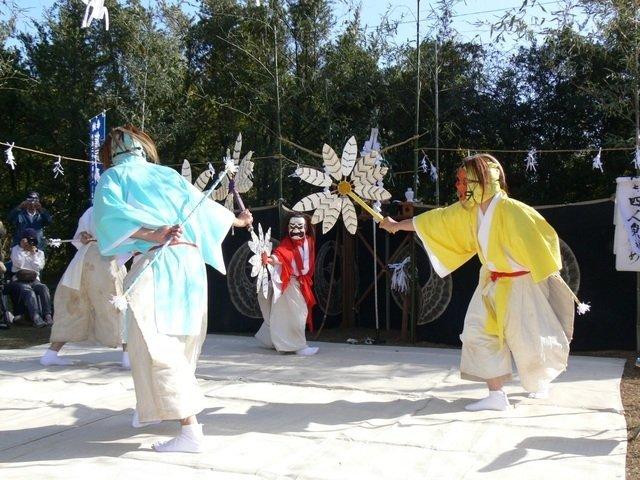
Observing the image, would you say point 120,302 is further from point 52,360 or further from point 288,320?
point 288,320

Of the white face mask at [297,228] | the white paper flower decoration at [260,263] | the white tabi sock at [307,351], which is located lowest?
the white tabi sock at [307,351]

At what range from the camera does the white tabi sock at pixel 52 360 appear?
18.5 feet

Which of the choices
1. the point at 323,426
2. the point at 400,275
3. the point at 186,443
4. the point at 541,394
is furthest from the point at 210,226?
the point at 400,275

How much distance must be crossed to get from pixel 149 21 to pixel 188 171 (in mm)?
7040

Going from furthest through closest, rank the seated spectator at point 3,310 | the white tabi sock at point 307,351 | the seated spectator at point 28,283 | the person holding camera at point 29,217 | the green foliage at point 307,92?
the green foliage at point 307,92 < the person holding camera at point 29,217 < the seated spectator at point 28,283 < the seated spectator at point 3,310 < the white tabi sock at point 307,351

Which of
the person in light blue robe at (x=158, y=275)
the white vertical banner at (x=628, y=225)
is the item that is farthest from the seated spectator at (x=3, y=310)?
the white vertical banner at (x=628, y=225)

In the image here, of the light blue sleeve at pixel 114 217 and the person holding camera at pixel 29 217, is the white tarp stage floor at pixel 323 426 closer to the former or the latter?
the light blue sleeve at pixel 114 217

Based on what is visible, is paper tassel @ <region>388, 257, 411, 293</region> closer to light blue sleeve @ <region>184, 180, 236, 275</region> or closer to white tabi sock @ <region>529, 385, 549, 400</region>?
white tabi sock @ <region>529, 385, 549, 400</region>

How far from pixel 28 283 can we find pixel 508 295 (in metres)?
6.16

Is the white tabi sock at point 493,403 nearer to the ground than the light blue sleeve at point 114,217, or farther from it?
nearer to the ground

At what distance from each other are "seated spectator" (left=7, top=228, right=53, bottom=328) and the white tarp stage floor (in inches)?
111

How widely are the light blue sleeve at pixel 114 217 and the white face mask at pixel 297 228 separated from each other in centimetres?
302

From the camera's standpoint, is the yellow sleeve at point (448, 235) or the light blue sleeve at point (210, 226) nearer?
the light blue sleeve at point (210, 226)

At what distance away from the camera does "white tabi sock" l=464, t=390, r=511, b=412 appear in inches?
162
